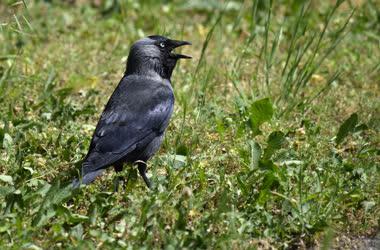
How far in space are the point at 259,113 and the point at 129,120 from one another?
96 centimetres

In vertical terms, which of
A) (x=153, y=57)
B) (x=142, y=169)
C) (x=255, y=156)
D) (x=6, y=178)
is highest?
(x=153, y=57)

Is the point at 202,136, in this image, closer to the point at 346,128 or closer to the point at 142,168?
the point at 142,168

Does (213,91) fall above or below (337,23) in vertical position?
below

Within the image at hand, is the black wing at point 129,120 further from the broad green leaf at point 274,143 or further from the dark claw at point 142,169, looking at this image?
the broad green leaf at point 274,143

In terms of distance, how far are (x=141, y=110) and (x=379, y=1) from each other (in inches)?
168

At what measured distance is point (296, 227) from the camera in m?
4.66

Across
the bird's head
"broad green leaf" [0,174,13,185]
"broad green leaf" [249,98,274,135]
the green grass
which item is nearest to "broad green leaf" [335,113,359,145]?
the green grass

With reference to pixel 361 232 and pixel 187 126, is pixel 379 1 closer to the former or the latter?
pixel 187 126

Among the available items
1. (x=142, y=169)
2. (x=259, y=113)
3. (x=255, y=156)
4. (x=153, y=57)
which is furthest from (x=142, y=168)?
(x=153, y=57)

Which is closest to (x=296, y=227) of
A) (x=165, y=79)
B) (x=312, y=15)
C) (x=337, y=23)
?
(x=165, y=79)

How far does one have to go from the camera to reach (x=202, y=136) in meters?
6.07

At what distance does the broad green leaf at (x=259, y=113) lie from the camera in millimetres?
5666

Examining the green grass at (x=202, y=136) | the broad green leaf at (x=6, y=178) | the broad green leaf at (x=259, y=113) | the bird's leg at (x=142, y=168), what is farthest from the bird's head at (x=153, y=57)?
the broad green leaf at (x=6, y=178)

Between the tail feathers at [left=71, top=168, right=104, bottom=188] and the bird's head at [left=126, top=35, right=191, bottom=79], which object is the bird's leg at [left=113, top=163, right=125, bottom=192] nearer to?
the tail feathers at [left=71, top=168, right=104, bottom=188]
